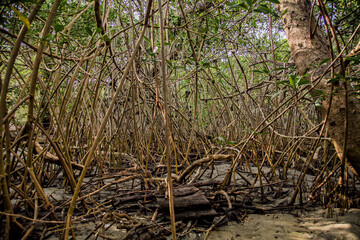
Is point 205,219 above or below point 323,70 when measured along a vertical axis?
below

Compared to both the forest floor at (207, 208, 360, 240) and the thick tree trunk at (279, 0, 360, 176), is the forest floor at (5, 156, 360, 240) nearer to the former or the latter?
the forest floor at (207, 208, 360, 240)

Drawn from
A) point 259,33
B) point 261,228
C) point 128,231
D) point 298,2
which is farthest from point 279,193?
point 259,33

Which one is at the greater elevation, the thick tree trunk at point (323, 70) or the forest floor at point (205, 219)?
the thick tree trunk at point (323, 70)

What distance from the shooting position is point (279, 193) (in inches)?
61.1

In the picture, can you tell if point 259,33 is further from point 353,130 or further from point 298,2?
point 353,130

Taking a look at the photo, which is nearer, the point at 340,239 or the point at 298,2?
the point at 340,239

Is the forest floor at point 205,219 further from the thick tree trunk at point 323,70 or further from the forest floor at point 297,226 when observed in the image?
the thick tree trunk at point 323,70

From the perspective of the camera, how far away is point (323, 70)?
119 cm

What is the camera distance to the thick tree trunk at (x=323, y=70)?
1099 mm

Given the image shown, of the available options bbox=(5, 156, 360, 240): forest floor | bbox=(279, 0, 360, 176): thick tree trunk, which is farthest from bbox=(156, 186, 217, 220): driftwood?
bbox=(279, 0, 360, 176): thick tree trunk

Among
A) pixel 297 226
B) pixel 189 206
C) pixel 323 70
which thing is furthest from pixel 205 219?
pixel 323 70

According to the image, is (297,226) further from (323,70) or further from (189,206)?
(323,70)

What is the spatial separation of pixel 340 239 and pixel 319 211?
11.6 inches

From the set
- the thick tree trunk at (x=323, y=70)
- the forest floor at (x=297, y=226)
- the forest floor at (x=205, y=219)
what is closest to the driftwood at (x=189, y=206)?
the forest floor at (x=205, y=219)
